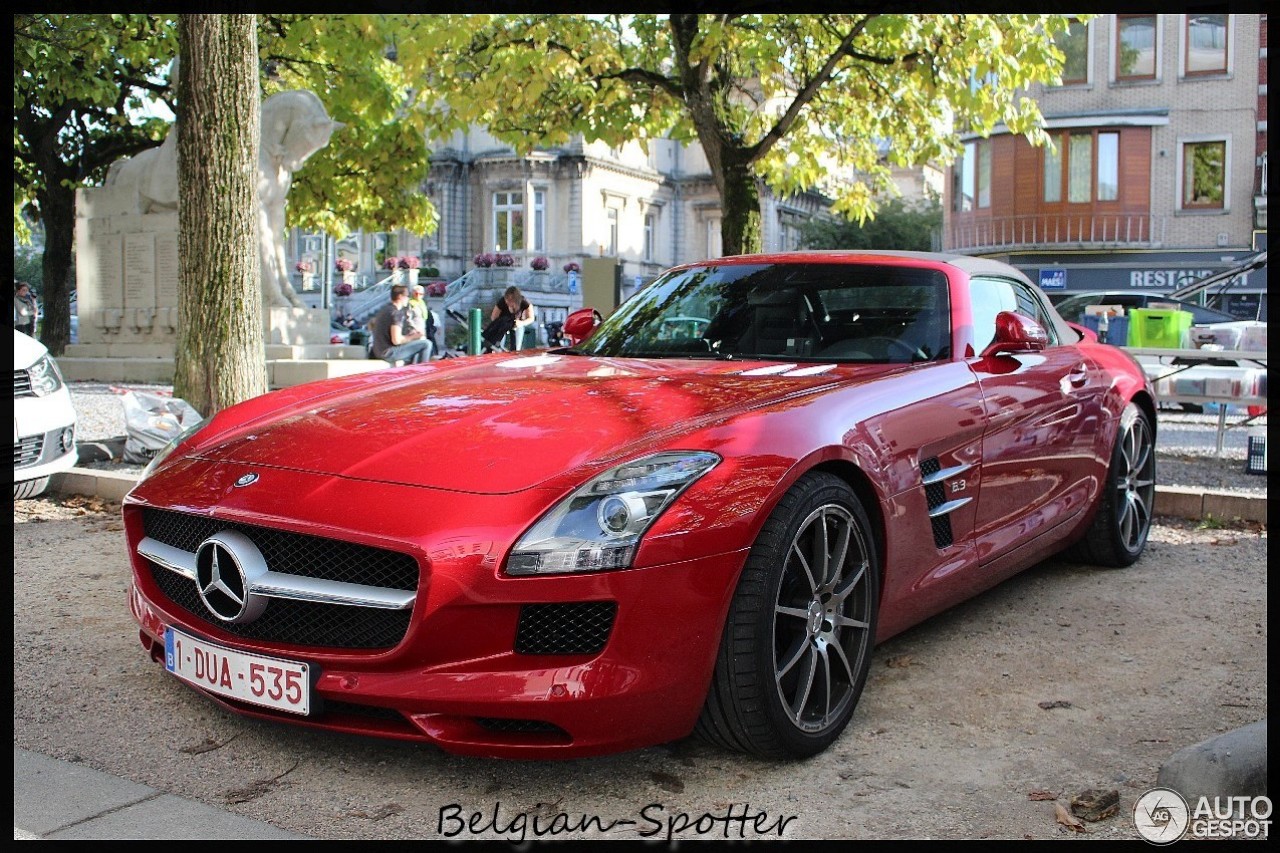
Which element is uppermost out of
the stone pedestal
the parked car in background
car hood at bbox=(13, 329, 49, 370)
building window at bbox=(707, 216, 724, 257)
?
building window at bbox=(707, 216, 724, 257)

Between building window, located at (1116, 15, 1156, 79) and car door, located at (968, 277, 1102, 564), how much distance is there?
31.7 meters

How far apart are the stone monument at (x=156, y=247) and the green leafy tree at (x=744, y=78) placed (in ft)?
13.4

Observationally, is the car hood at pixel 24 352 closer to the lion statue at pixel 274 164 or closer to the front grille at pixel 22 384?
the front grille at pixel 22 384

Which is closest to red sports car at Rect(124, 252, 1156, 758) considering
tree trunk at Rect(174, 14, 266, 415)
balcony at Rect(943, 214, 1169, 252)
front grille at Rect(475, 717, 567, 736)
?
front grille at Rect(475, 717, 567, 736)

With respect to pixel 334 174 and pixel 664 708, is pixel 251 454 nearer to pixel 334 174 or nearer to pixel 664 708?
pixel 664 708

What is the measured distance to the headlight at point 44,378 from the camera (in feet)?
22.2

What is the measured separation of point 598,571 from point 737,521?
377mm

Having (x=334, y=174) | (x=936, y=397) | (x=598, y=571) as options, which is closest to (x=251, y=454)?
(x=598, y=571)

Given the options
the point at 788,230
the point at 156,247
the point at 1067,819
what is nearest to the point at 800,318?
the point at 1067,819

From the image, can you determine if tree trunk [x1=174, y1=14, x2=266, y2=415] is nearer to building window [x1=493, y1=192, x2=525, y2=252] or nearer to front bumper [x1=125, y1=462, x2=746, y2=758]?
front bumper [x1=125, y1=462, x2=746, y2=758]

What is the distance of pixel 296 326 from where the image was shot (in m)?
16.6

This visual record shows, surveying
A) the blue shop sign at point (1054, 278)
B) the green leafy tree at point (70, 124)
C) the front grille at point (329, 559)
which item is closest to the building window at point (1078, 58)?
the blue shop sign at point (1054, 278)

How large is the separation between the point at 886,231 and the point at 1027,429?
151 ft

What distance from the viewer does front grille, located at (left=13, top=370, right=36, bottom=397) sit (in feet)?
21.8
